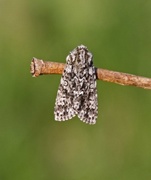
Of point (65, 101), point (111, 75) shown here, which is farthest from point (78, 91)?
point (111, 75)

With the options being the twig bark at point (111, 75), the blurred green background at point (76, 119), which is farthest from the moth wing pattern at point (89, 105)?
the blurred green background at point (76, 119)

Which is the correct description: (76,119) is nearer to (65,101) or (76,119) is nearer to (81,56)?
(65,101)

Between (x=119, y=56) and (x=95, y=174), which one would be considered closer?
(x=95, y=174)

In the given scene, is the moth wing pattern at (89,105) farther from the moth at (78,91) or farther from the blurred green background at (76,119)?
the blurred green background at (76,119)
